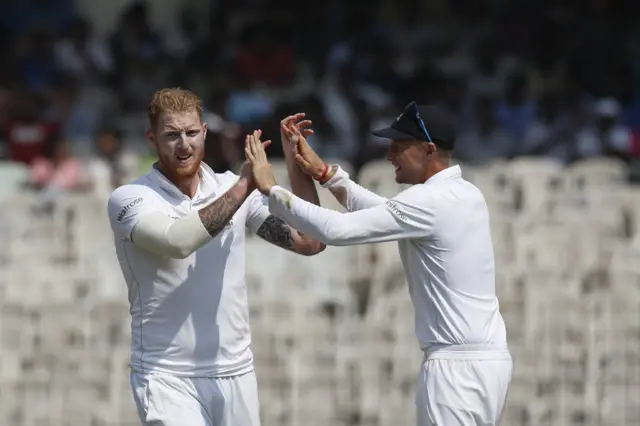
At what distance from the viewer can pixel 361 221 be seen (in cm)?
484

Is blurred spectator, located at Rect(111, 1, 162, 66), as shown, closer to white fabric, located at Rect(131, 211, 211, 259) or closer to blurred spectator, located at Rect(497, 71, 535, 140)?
blurred spectator, located at Rect(497, 71, 535, 140)

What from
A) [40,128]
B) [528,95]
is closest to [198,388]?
[40,128]

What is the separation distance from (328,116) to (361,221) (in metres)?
7.78

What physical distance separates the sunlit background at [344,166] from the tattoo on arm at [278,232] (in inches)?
94.8

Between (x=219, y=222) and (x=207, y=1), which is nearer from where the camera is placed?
(x=219, y=222)

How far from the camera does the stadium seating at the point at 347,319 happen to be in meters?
7.52

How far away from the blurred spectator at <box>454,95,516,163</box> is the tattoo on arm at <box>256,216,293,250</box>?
730 cm

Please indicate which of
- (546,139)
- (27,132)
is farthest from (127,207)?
(546,139)

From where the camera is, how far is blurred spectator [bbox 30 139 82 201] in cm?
1128

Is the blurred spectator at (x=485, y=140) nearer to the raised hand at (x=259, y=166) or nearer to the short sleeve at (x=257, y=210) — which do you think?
the short sleeve at (x=257, y=210)

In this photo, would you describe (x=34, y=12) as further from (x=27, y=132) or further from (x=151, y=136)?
(x=151, y=136)

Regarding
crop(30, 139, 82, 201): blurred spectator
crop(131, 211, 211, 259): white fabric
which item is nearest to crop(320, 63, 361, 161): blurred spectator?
crop(30, 139, 82, 201): blurred spectator

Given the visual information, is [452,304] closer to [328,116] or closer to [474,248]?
[474,248]

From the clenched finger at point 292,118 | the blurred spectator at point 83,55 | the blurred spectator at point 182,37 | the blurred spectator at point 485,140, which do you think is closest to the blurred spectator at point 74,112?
the blurred spectator at point 83,55
